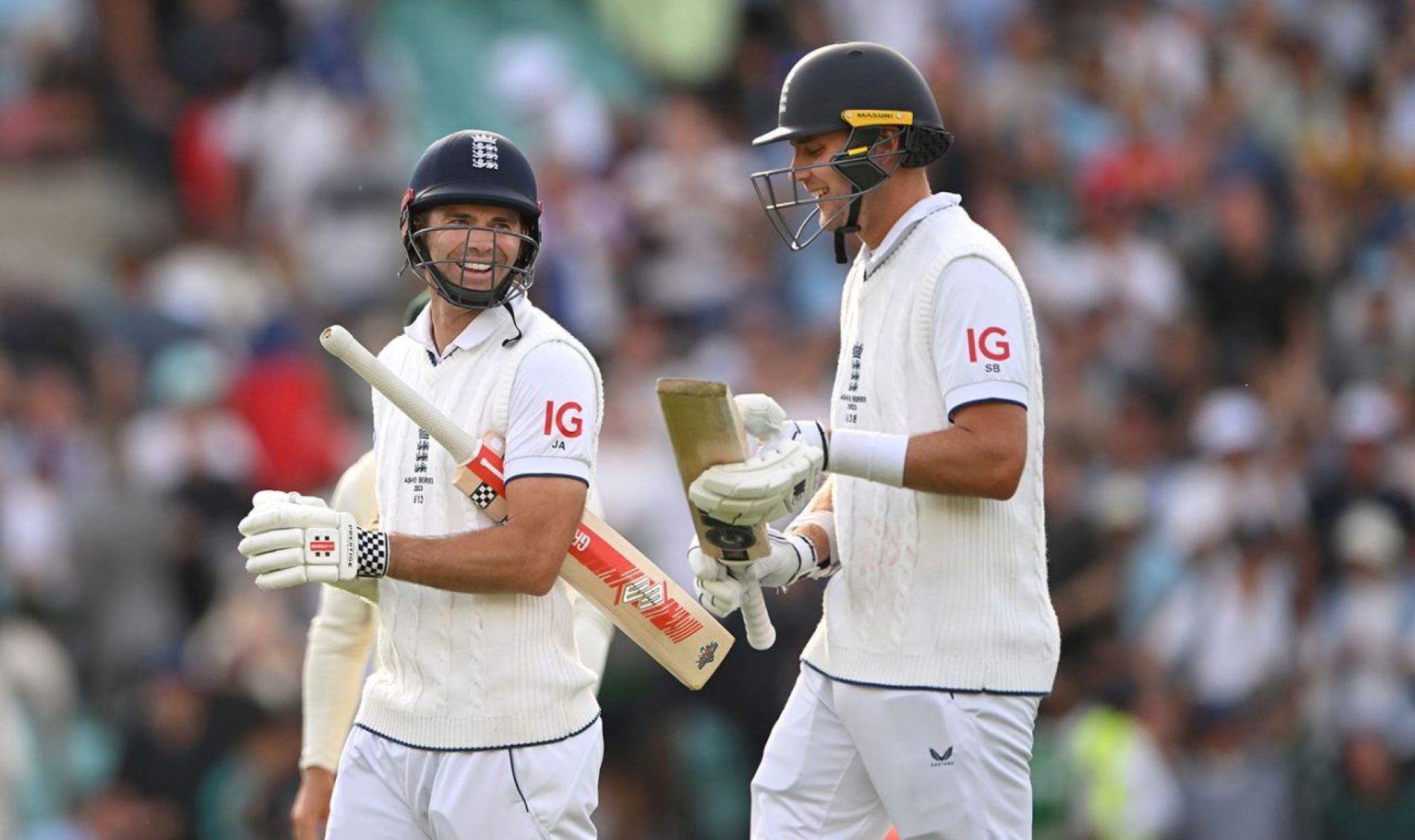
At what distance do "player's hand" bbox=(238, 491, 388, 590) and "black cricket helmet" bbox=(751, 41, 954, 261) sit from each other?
1325 mm

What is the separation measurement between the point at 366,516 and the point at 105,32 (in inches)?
321

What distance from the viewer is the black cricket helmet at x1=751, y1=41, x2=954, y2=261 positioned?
5.98 metres

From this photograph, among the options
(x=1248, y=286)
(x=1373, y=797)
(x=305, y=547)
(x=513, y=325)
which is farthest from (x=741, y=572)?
(x=1248, y=286)

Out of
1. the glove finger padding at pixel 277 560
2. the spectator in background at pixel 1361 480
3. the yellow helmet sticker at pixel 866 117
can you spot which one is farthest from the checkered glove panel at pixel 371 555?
the spectator in background at pixel 1361 480

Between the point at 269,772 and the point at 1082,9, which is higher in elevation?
the point at 1082,9

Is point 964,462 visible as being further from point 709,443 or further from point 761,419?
point 709,443

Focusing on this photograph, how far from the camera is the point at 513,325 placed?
587 centimetres

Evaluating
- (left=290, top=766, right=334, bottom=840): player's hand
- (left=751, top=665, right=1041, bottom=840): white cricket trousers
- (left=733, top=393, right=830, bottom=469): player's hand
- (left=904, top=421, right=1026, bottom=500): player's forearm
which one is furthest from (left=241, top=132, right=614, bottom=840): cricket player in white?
(left=904, top=421, right=1026, bottom=500): player's forearm

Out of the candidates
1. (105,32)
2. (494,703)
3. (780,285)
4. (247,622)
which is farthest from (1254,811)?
(105,32)

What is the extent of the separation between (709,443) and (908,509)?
0.64 meters

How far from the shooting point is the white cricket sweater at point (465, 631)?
5707 mm

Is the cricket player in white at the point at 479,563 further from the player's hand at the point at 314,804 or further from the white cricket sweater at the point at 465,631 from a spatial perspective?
the player's hand at the point at 314,804

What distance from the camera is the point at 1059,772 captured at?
10.7 m

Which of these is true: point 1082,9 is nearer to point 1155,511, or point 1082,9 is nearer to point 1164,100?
point 1164,100
